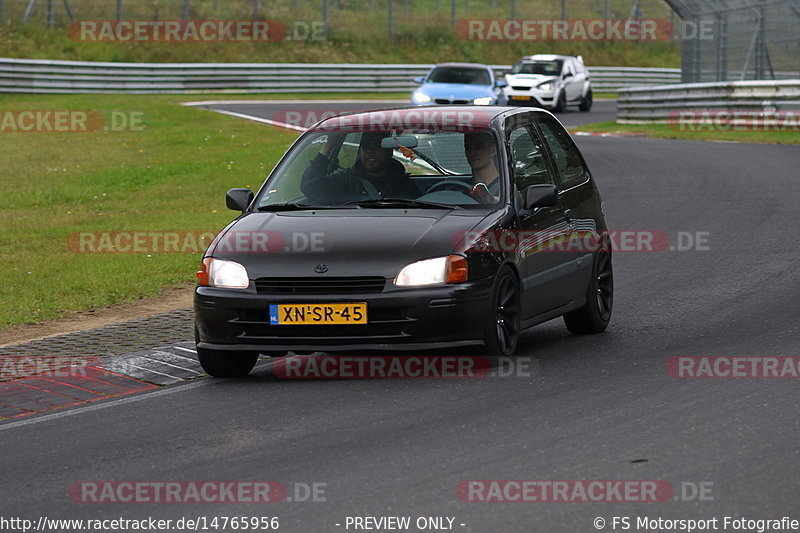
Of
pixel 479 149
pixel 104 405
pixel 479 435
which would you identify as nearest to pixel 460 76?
pixel 479 149

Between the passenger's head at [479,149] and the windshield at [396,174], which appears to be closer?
the windshield at [396,174]

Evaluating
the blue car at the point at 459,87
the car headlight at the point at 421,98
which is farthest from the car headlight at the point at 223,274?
the car headlight at the point at 421,98

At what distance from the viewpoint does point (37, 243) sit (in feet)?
54.2

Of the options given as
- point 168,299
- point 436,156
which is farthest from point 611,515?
point 168,299

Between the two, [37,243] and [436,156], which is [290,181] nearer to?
[436,156]

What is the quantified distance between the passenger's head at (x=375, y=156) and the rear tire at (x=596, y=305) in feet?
5.90

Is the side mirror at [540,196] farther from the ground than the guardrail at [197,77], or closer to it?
farther from the ground

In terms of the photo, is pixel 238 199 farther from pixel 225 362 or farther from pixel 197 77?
pixel 197 77

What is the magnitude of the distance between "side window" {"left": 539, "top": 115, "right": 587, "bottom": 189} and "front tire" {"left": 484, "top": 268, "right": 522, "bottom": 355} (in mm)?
1485

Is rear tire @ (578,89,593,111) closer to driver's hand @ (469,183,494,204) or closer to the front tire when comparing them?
driver's hand @ (469,183,494,204)

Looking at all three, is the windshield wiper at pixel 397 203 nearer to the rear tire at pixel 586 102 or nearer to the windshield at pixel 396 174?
the windshield at pixel 396 174

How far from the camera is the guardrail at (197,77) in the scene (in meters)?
40.1

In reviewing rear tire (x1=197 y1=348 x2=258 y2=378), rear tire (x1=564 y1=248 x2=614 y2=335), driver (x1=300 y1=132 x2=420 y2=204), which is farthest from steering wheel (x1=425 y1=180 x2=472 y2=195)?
rear tire (x1=197 y1=348 x2=258 y2=378)

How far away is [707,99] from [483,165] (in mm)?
23961
